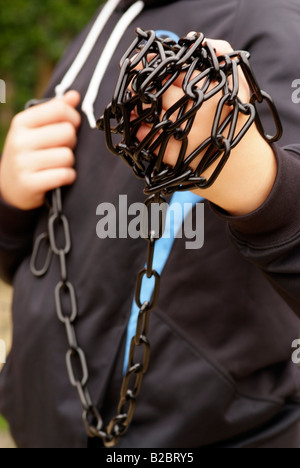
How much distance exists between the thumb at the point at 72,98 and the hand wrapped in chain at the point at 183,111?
1.42 feet

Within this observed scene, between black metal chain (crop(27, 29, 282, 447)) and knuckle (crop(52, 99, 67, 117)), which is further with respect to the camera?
knuckle (crop(52, 99, 67, 117))

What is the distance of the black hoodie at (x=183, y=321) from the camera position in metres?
0.80

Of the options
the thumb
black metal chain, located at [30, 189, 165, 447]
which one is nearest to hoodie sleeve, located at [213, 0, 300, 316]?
black metal chain, located at [30, 189, 165, 447]

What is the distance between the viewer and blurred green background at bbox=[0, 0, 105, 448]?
4117 mm

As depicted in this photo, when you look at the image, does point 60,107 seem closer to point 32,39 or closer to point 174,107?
point 174,107

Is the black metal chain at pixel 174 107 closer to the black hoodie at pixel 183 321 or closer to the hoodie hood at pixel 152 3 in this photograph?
the black hoodie at pixel 183 321

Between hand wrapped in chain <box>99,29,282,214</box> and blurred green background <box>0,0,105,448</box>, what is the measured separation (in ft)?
12.7

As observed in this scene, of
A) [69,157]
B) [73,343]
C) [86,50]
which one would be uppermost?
[86,50]

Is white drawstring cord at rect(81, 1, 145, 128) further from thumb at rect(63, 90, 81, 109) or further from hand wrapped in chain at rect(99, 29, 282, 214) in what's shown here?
hand wrapped in chain at rect(99, 29, 282, 214)

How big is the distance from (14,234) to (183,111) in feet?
2.15

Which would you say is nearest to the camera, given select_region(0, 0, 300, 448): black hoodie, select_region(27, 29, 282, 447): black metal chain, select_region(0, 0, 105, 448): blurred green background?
select_region(27, 29, 282, 447): black metal chain

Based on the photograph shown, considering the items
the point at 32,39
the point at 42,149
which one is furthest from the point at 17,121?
the point at 32,39

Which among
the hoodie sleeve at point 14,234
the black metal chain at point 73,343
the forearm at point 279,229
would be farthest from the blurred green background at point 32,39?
the forearm at point 279,229

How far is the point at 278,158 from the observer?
0.61 meters
